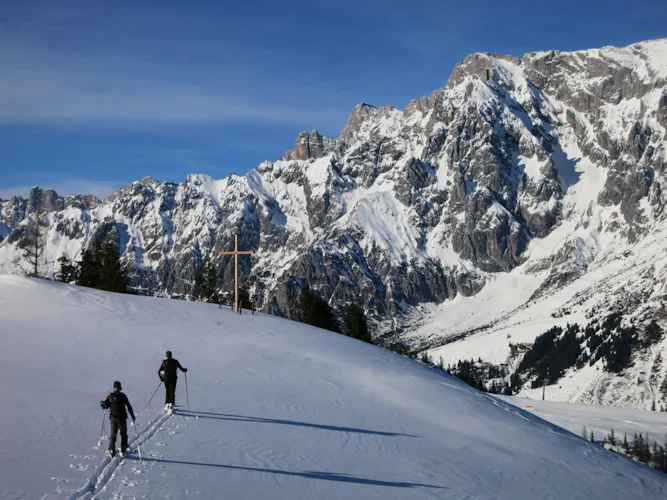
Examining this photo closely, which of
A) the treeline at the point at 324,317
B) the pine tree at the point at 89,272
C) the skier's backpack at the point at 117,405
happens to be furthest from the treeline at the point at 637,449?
the skier's backpack at the point at 117,405

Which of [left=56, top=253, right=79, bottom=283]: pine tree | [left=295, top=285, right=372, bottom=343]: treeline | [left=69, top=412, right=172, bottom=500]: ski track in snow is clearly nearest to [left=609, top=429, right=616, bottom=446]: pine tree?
[left=295, top=285, right=372, bottom=343]: treeline

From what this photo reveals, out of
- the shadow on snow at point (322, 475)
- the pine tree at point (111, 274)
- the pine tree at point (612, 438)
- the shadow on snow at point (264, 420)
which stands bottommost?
the pine tree at point (612, 438)

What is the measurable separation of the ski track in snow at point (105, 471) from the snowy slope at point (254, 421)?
7 cm

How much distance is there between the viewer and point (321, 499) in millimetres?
21422

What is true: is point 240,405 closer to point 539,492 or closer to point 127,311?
point 539,492

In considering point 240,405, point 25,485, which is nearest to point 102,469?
point 25,485

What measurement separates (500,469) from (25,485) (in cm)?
1701

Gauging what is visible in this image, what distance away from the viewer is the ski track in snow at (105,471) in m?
19.0

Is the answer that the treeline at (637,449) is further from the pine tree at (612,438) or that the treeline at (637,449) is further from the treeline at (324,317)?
the treeline at (324,317)

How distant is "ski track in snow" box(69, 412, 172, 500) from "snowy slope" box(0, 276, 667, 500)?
7 centimetres

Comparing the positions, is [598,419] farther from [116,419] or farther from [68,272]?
[116,419]

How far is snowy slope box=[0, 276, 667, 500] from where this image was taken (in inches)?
853

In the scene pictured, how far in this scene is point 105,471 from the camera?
808 inches

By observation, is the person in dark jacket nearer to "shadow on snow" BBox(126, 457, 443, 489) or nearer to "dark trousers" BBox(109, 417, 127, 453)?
"dark trousers" BBox(109, 417, 127, 453)
